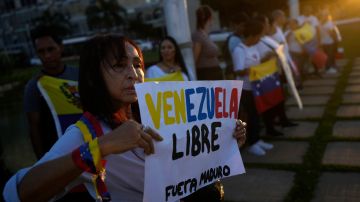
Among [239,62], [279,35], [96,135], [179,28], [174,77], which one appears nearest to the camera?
[96,135]

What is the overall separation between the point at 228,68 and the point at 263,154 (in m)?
1.48

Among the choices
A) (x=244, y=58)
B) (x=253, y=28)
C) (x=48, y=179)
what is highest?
(x=253, y=28)

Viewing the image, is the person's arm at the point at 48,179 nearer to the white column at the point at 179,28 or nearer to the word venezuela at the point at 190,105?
the word venezuela at the point at 190,105

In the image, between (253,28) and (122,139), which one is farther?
(253,28)

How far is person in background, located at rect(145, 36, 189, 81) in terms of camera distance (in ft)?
13.3

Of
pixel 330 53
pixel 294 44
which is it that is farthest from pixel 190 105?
pixel 330 53

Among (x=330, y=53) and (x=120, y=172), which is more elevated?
(x=120, y=172)

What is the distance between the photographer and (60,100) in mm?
2896

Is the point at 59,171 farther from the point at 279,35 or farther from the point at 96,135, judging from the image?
the point at 279,35

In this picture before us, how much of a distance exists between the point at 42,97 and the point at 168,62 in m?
1.56

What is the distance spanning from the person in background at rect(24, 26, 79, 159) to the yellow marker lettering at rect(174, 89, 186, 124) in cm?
162

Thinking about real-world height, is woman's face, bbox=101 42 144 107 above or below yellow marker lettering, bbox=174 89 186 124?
above

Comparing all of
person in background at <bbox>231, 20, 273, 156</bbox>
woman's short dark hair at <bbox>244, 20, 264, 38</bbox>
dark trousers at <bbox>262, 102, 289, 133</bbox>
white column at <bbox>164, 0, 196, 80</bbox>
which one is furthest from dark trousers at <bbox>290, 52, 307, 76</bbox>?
white column at <bbox>164, 0, 196, 80</bbox>

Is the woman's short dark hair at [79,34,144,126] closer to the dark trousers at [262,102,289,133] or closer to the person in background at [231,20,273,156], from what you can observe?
the person in background at [231,20,273,156]
